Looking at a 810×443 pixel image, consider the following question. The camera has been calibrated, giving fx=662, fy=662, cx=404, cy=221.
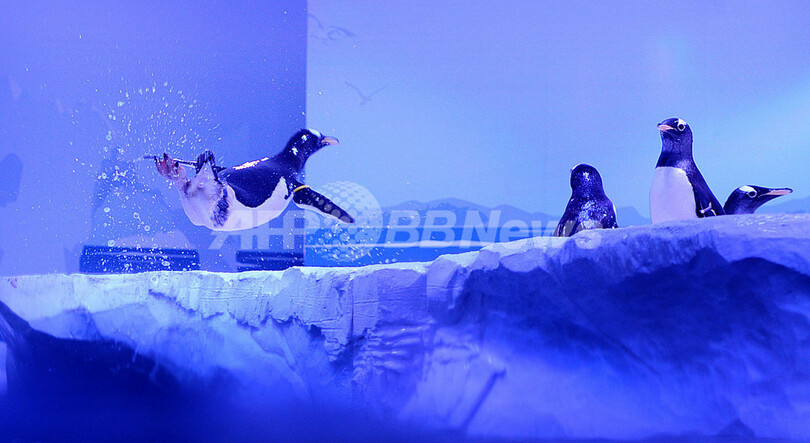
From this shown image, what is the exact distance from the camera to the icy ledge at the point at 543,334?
148 cm

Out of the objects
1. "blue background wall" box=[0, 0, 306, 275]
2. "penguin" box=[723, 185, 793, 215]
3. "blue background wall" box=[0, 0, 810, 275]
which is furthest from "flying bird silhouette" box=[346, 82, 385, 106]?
"penguin" box=[723, 185, 793, 215]

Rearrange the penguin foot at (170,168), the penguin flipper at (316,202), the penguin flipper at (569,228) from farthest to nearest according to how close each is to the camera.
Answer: the penguin flipper at (316,202) < the penguin foot at (170,168) < the penguin flipper at (569,228)

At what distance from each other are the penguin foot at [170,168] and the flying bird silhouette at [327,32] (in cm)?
279

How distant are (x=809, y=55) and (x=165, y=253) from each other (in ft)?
18.9

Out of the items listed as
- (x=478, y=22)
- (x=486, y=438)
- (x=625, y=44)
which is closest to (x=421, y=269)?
(x=486, y=438)

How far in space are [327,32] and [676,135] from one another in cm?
359

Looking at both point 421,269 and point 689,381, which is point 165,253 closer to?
point 421,269

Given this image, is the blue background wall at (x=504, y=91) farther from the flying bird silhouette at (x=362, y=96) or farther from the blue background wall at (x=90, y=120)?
the blue background wall at (x=90, y=120)

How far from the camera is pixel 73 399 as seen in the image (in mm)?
2826

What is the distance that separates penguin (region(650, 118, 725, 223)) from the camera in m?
2.62

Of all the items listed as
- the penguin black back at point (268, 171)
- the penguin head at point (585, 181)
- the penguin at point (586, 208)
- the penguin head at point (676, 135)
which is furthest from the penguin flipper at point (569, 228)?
the penguin black back at point (268, 171)

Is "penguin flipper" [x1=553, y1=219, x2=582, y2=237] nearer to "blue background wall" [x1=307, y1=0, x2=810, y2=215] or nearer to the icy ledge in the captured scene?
the icy ledge

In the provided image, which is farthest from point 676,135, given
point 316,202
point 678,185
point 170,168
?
point 170,168

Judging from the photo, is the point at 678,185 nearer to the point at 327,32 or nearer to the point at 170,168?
the point at 170,168
